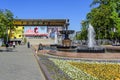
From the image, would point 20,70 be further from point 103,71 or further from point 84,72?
point 103,71

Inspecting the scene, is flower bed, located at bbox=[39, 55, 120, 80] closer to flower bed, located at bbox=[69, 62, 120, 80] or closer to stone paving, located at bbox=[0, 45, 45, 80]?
flower bed, located at bbox=[69, 62, 120, 80]

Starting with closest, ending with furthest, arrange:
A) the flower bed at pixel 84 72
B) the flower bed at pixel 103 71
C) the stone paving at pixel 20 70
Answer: the flower bed at pixel 84 72, the flower bed at pixel 103 71, the stone paving at pixel 20 70

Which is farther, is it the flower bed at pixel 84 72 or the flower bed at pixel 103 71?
the flower bed at pixel 103 71

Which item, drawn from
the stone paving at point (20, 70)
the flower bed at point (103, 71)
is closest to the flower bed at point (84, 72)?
the flower bed at point (103, 71)

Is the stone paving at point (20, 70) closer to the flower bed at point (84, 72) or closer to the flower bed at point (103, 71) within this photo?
the flower bed at point (84, 72)

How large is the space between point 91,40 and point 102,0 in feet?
118

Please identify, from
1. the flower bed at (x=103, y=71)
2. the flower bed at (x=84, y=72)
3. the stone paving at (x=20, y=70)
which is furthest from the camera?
the stone paving at (x=20, y=70)

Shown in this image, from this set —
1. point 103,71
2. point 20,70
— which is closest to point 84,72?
point 103,71

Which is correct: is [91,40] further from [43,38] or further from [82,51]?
[43,38]

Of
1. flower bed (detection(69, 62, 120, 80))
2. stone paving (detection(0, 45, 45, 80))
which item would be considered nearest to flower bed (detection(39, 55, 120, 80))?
flower bed (detection(69, 62, 120, 80))

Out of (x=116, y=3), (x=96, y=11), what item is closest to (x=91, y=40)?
(x=116, y=3)

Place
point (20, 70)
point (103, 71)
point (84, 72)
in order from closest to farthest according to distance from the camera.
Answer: point (84, 72), point (103, 71), point (20, 70)

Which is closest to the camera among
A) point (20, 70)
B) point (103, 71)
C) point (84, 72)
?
point (84, 72)

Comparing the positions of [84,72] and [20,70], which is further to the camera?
[20,70]
